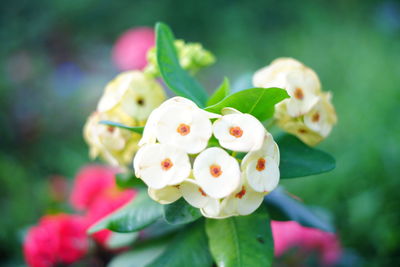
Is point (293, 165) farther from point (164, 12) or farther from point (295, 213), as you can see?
point (164, 12)

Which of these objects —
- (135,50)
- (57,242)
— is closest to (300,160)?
(57,242)

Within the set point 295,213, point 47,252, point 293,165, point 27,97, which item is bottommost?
point 27,97

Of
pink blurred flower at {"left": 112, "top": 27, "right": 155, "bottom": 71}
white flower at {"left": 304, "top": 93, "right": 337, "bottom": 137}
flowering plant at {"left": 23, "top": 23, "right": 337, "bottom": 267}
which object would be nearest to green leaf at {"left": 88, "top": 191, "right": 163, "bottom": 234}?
flowering plant at {"left": 23, "top": 23, "right": 337, "bottom": 267}

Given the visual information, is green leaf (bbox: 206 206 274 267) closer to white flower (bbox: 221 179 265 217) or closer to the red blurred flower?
white flower (bbox: 221 179 265 217)

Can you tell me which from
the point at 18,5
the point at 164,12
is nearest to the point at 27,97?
the point at 18,5

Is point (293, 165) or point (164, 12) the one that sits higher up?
point (293, 165)

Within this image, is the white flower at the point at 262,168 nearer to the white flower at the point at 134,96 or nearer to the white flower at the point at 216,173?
the white flower at the point at 216,173
